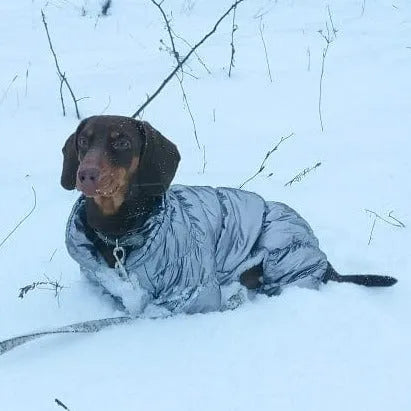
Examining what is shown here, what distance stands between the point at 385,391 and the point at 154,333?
0.87 m

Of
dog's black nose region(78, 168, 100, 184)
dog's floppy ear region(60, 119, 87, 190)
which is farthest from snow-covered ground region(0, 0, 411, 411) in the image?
dog's black nose region(78, 168, 100, 184)

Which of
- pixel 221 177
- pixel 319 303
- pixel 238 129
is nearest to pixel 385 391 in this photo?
pixel 319 303

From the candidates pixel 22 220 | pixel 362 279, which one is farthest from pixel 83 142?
pixel 362 279

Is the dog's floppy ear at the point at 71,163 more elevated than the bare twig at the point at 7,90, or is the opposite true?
the dog's floppy ear at the point at 71,163

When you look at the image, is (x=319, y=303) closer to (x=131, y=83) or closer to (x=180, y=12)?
(x=131, y=83)

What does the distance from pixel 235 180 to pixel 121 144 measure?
1.48m

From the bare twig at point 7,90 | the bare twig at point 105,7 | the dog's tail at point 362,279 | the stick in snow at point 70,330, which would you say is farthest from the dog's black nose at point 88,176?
the bare twig at point 105,7

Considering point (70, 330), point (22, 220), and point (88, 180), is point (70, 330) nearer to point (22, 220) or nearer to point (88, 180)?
point (88, 180)

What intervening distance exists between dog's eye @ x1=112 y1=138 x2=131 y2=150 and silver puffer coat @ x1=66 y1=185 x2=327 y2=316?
0.26 metres

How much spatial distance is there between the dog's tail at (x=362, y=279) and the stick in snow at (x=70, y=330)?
95 centimetres

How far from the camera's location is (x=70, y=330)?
2283 millimetres

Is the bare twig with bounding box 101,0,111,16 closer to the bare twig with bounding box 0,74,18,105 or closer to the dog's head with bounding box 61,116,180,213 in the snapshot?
the bare twig with bounding box 0,74,18,105

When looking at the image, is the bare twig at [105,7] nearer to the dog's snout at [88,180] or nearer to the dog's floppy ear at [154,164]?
the dog's floppy ear at [154,164]

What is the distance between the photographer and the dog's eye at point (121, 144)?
2447mm
